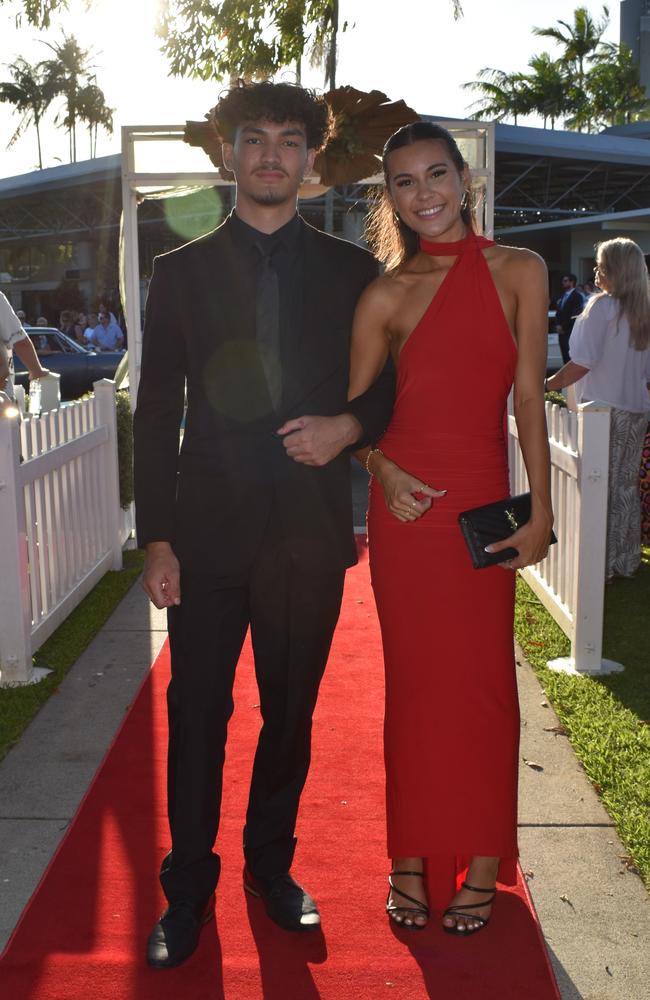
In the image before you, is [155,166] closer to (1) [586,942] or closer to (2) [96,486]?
(2) [96,486]

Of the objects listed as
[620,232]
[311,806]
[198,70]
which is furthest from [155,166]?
[620,232]

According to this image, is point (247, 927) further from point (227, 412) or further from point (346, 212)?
point (346, 212)

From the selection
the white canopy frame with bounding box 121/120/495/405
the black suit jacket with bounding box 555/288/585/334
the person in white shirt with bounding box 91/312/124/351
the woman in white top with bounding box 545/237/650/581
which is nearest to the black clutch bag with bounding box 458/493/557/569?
the woman in white top with bounding box 545/237/650/581

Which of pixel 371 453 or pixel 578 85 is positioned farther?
pixel 578 85

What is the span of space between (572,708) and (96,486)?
3.74 metres

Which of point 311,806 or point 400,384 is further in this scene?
point 311,806

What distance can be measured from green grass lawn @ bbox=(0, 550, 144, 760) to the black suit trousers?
1.76m

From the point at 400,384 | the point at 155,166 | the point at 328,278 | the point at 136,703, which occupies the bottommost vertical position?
the point at 136,703

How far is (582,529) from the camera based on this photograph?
5.36 m

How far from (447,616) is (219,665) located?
67cm

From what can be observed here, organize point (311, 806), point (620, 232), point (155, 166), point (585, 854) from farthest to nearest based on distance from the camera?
point (620, 232) < point (155, 166) < point (311, 806) < point (585, 854)

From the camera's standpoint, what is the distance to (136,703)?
5.17m

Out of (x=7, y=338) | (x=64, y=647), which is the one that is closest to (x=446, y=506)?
(x=64, y=647)

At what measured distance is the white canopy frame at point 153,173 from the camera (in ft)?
Answer: 33.0
